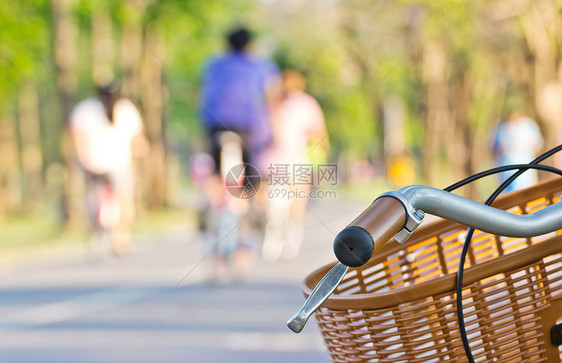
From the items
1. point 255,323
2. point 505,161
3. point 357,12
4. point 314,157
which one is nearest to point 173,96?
point 357,12

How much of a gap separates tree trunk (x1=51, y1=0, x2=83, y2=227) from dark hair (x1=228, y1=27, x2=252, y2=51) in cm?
1187

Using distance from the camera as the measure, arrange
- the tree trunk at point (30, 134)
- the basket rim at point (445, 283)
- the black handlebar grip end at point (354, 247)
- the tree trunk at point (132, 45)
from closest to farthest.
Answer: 1. the black handlebar grip end at point (354, 247)
2. the basket rim at point (445, 283)
3. the tree trunk at point (132, 45)
4. the tree trunk at point (30, 134)

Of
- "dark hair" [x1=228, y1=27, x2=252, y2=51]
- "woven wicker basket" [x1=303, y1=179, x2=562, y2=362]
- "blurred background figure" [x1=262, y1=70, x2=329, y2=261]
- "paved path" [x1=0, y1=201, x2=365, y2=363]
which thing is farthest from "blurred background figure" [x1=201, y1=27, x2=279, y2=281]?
"woven wicker basket" [x1=303, y1=179, x2=562, y2=362]

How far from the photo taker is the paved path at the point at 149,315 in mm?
5988

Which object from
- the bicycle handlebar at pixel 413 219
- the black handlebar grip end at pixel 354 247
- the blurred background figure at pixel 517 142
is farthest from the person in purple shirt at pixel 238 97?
the black handlebar grip end at pixel 354 247

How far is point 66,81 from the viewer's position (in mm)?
19859

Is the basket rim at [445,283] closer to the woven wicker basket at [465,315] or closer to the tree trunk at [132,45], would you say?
the woven wicker basket at [465,315]

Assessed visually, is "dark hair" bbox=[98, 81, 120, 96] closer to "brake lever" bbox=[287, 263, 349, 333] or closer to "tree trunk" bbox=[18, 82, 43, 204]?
"brake lever" bbox=[287, 263, 349, 333]

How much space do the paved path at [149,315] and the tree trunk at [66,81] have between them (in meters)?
8.44

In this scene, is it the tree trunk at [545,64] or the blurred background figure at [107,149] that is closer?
the blurred background figure at [107,149]

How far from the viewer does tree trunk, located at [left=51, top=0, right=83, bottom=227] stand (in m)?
19.4

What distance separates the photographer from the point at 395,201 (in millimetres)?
1570

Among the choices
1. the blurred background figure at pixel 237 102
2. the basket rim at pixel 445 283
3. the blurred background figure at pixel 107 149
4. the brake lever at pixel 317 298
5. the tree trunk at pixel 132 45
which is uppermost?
the tree trunk at pixel 132 45

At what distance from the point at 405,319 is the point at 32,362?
4445 mm
